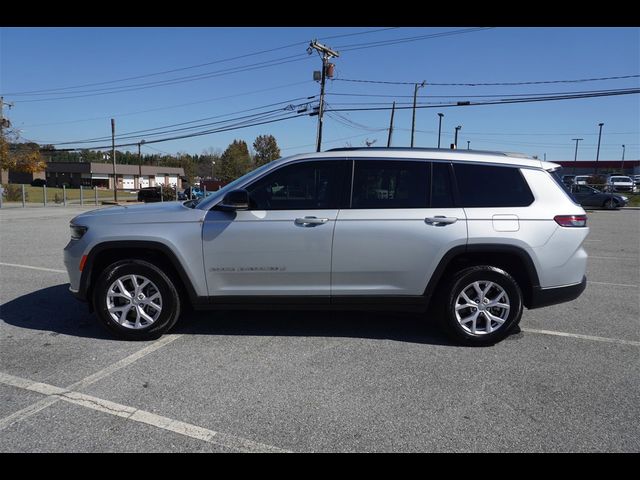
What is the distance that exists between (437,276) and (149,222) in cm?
278

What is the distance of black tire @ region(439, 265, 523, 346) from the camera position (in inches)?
164

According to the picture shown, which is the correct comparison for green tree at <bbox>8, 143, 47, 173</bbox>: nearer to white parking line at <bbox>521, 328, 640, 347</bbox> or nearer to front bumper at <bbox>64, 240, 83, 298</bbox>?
front bumper at <bbox>64, 240, 83, 298</bbox>

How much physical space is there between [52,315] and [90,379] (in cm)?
197

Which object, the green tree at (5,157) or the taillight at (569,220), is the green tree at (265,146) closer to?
the green tree at (5,157)

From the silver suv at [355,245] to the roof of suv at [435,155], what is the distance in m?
0.02

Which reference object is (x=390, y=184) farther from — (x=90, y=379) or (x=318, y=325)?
(x=90, y=379)

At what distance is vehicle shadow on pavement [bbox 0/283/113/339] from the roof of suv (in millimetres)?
2733

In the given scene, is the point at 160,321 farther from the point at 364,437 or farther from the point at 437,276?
the point at 437,276

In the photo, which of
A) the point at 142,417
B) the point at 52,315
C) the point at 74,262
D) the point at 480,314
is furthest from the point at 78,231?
the point at 480,314

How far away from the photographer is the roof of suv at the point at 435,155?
4.27 meters

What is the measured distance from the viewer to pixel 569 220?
13.7ft

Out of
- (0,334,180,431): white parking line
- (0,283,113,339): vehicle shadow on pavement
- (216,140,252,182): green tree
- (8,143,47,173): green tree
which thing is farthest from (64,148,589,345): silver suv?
(216,140,252,182): green tree

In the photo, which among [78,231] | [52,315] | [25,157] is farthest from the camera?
[25,157]
